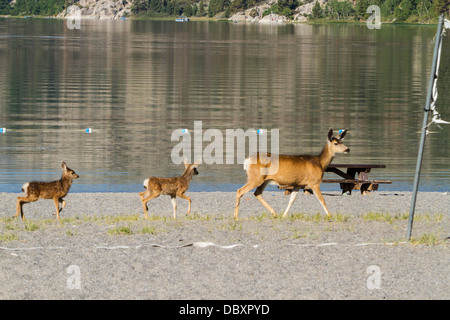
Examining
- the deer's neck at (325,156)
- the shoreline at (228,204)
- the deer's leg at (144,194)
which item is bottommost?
the shoreline at (228,204)

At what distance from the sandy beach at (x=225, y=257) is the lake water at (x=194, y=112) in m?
9.80

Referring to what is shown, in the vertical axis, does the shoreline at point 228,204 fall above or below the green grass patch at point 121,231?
below

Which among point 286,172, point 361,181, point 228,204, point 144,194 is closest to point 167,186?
point 144,194

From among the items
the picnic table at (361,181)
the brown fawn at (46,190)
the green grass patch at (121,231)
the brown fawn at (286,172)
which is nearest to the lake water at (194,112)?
the picnic table at (361,181)

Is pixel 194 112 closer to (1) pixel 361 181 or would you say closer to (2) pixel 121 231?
(1) pixel 361 181

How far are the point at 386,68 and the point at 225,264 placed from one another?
78870mm

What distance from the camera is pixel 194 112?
50.2m

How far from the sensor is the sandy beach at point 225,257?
1294 cm

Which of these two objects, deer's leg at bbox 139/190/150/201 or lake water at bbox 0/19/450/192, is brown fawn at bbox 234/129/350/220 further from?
lake water at bbox 0/19/450/192

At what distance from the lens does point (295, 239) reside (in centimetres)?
1634

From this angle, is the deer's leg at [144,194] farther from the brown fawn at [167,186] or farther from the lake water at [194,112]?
the lake water at [194,112]

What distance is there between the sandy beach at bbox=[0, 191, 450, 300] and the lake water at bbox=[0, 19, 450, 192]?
32.2 feet

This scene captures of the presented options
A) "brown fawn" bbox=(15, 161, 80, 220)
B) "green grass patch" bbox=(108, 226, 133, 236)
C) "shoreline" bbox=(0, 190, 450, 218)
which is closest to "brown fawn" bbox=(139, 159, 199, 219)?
"green grass patch" bbox=(108, 226, 133, 236)

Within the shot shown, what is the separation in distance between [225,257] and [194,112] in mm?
35619
